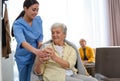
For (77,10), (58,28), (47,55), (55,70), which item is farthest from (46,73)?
(77,10)

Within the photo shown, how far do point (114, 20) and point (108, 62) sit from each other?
3.40 meters

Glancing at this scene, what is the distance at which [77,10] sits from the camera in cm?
558

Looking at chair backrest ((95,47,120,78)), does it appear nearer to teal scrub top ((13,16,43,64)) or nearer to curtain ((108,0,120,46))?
teal scrub top ((13,16,43,64))

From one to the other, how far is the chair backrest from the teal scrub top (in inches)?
27.2

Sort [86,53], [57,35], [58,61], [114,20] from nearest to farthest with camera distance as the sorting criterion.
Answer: [58,61], [57,35], [86,53], [114,20]

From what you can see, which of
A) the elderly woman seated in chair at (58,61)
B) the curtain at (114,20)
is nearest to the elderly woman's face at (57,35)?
the elderly woman seated in chair at (58,61)

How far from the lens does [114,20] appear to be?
226 inches

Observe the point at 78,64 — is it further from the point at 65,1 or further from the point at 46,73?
the point at 65,1

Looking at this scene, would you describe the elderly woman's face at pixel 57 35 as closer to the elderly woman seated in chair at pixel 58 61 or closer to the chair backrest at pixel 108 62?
the elderly woman seated in chair at pixel 58 61

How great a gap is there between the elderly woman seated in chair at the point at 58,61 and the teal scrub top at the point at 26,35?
132 mm

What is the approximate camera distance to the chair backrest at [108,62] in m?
2.49

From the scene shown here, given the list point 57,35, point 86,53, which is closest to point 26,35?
point 57,35

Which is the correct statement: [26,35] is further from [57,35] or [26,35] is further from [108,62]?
[108,62]

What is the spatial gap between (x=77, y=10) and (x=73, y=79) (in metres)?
3.67
